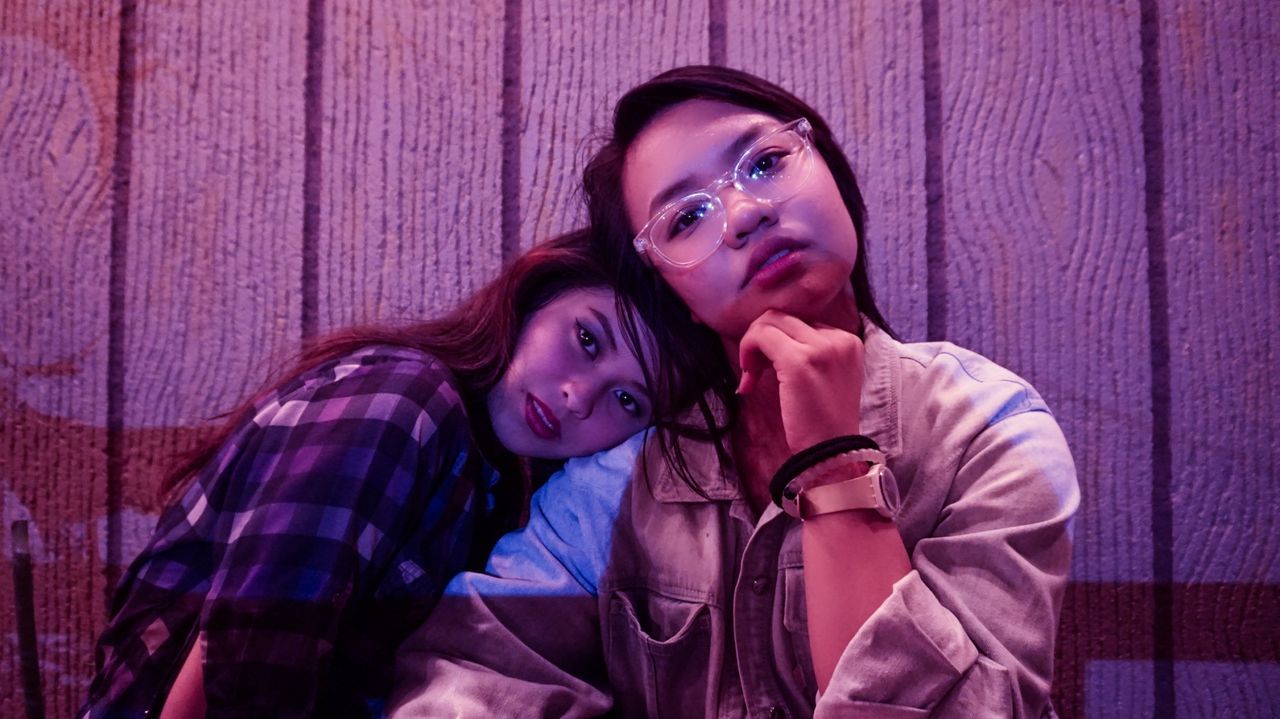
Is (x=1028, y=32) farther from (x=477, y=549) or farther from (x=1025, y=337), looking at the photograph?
(x=477, y=549)

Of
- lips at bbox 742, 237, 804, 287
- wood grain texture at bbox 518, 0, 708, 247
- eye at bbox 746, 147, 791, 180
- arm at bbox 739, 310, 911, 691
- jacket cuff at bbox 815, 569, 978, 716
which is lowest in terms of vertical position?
jacket cuff at bbox 815, 569, 978, 716

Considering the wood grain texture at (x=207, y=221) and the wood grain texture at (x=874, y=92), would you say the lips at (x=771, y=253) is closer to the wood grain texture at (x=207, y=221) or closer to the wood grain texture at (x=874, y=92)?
the wood grain texture at (x=874, y=92)

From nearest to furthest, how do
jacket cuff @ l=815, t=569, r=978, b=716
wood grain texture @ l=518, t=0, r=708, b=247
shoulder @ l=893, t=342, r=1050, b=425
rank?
jacket cuff @ l=815, t=569, r=978, b=716
shoulder @ l=893, t=342, r=1050, b=425
wood grain texture @ l=518, t=0, r=708, b=247

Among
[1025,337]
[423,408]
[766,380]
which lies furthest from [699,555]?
[1025,337]

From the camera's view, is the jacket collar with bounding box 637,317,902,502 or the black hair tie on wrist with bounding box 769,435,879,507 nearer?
the black hair tie on wrist with bounding box 769,435,879,507

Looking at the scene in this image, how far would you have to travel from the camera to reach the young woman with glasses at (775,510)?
0.75 metres

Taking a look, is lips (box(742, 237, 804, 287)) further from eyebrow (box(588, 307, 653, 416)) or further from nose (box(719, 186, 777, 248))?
eyebrow (box(588, 307, 653, 416))

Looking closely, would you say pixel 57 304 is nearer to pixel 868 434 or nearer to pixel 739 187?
pixel 739 187

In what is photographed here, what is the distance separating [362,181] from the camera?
3.64 feet

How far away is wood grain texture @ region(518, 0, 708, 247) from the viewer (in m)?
Result: 1.09

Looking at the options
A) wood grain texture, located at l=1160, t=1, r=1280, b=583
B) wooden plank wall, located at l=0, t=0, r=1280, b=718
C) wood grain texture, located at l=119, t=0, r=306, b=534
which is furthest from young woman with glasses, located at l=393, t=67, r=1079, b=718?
wood grain texture, located at l=119, t=0, r=306, b=534

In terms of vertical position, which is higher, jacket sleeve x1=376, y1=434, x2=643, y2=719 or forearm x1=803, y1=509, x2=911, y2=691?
forearm x1=803, y1=509, x2=911, y2=691

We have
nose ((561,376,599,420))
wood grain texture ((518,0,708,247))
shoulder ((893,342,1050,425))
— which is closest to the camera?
shoulder ((893,342,1050,425))

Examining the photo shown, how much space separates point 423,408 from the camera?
0.92 m
